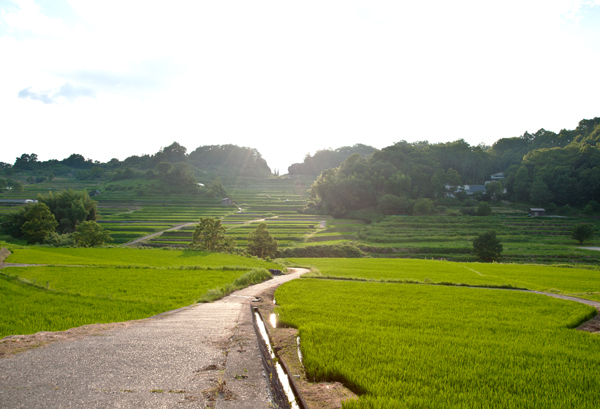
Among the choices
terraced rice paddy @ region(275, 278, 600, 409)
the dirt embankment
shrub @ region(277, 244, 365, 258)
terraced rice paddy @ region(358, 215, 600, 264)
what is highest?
terraced rice paddy @ region(275, 278, 600, 409)

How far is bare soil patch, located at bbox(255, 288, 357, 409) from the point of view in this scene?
378 cm

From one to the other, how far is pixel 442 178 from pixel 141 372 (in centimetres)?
7994

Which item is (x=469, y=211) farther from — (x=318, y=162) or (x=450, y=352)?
(x=318, y=162)

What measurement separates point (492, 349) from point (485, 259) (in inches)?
1329

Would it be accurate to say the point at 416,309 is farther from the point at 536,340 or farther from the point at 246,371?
the point at 246,371

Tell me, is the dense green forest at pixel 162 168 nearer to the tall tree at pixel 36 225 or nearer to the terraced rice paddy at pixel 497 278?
the tall tree at pixel 36 225

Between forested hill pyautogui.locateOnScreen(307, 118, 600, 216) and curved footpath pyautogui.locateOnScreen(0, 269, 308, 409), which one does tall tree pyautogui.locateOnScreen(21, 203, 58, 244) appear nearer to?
curved footpath pyautogui.locateOnScreen(0, 269, 308, 409)

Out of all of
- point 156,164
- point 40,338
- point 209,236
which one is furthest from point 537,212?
point 156,164

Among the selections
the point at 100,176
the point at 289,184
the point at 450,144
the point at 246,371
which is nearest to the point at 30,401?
the point at 246,371

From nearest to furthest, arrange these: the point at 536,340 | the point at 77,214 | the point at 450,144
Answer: the point at 536,340
the point at 77,214
the point at 450,144

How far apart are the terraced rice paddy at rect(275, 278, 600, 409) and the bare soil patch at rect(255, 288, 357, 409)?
16 centimetres

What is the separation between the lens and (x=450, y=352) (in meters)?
5.34

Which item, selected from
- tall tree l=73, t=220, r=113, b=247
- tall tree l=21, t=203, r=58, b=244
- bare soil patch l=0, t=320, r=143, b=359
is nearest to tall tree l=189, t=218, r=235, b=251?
tall tree l=73, t=220, r=113, b=247

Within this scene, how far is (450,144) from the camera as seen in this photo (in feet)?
288
